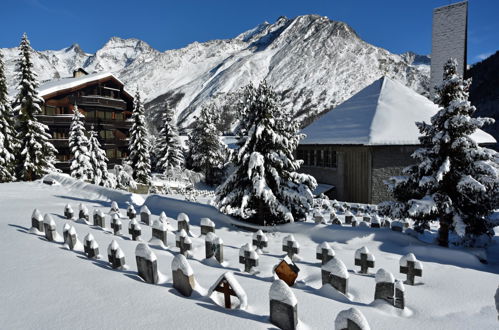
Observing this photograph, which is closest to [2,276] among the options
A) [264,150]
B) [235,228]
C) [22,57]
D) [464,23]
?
[235,228]

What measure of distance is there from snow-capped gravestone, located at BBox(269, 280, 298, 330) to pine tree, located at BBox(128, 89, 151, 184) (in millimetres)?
34046

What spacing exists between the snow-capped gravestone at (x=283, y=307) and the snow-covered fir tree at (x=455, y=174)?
606 centimetres

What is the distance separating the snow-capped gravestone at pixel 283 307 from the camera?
3.55m

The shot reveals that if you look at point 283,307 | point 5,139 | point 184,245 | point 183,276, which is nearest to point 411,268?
point 283,307

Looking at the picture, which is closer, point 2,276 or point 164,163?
point 2,276

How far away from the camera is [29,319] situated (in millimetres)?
3621

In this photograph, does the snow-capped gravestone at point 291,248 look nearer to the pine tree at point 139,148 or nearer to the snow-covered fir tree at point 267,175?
the snow-covered fir tree at point 267,175

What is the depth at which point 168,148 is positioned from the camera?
143 feet

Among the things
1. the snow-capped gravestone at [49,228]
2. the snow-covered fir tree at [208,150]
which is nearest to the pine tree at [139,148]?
the snow-covered fir tree at [208,150]

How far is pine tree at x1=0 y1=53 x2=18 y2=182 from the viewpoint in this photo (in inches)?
888

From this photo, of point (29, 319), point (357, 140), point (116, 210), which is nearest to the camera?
point (29, 319)

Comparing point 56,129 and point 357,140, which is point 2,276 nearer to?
point 357,140

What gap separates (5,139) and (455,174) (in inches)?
1159

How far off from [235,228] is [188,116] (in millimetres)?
187805
